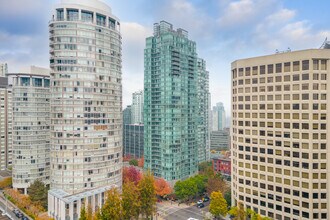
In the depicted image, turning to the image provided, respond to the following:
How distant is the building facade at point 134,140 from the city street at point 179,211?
7031 centimetres

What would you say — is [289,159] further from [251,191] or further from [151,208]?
[151,208]

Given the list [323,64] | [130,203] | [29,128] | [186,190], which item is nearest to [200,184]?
[186,190]

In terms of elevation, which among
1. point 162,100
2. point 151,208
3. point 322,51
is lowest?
point 151,208

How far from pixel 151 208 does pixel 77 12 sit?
61.7 metres

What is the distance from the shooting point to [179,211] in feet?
254

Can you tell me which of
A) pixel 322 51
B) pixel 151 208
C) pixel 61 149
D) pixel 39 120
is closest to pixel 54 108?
pixel 61 149

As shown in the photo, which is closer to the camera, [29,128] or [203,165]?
[29,128]

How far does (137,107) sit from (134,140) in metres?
38.2

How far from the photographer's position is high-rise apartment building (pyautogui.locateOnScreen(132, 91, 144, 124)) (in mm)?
184250

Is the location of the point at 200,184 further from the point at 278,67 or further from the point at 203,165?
the point at 278,67

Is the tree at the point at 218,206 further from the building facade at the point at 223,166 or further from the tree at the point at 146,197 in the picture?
the building facade at the point at 223,166

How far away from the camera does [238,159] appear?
2687 inches

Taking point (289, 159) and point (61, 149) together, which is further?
point (61, 149)

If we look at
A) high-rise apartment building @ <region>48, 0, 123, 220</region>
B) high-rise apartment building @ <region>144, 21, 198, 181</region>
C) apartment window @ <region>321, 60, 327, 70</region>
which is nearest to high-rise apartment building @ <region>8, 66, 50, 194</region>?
high-rise apartment building @ <region>48, 0, 123, 220</region>
